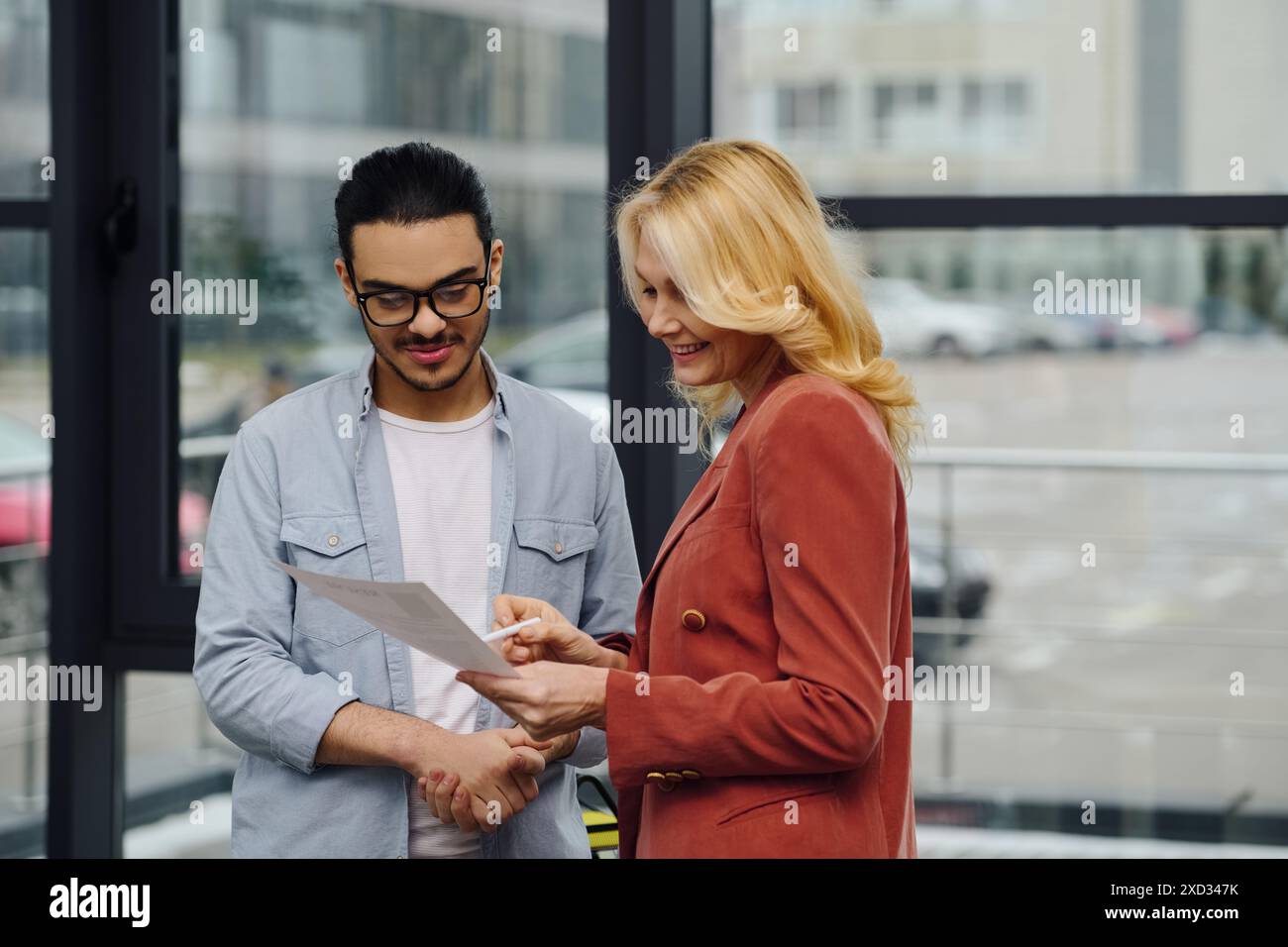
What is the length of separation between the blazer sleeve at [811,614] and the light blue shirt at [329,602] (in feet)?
1.15

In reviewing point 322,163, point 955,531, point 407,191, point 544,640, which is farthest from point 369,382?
point 955,531

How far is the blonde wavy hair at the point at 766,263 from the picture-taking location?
1266 mm

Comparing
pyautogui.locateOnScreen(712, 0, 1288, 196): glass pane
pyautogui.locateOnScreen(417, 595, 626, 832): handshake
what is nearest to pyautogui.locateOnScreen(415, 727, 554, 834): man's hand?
pyautogui.locateOnScreen(417, 595, 626, 832): handshake

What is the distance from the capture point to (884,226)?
2217mm

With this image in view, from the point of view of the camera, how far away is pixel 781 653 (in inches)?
47.7

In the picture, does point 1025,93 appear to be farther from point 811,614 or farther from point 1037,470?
point 811,614

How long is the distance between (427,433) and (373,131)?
109 centimetres

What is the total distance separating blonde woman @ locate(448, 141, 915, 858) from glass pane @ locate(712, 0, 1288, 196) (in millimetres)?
1032

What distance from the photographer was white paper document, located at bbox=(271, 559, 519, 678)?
1194mm

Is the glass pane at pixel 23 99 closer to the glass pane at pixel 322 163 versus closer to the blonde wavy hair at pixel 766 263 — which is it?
the glass pane at pixel 322 163

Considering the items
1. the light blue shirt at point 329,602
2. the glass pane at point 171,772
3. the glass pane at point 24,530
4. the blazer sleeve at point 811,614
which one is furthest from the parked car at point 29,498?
the blazer sleeve at point 811,614

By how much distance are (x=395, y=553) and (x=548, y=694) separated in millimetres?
351
